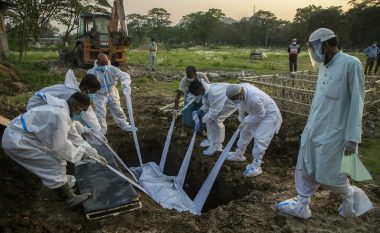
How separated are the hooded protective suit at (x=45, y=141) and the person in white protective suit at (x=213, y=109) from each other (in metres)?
2.34

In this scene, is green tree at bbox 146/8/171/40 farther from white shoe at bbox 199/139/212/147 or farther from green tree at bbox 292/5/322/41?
white shoe at bbox 199/139/212/147

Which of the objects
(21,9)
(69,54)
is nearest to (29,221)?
(69,54)

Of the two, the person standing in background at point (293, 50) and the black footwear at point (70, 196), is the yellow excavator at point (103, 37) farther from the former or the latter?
the black footwear at point (70, 196)

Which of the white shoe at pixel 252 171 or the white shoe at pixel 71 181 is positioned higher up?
the white shoe at pixel 71 181

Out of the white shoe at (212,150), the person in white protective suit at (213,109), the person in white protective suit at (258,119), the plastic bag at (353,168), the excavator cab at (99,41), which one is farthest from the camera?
the excavator cab at (99,41)

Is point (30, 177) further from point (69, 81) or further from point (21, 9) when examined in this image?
point (21, 9)

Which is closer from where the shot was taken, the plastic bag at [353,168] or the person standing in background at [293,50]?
the plastic bag at [353,168]

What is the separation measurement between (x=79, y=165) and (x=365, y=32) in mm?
39700

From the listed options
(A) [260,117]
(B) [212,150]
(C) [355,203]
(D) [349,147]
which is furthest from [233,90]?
(C) [355,203]

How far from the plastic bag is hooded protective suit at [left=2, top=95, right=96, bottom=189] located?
2765 millimetres

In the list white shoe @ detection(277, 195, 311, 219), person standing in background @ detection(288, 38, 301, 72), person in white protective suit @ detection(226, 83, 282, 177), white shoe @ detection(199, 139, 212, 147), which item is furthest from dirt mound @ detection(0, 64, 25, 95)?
person standing in background @ detection(288, 38, 301, 72)

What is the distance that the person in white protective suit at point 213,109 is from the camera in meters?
5.77

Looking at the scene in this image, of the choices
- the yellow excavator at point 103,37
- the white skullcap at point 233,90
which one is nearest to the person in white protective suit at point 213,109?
the white skullcap at point 233,90

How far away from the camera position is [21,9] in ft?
88.8
